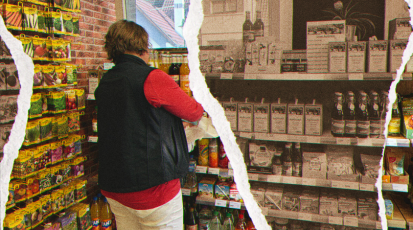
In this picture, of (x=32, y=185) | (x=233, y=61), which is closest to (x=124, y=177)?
(x=233, y=61)

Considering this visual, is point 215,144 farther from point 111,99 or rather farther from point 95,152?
point 95,152

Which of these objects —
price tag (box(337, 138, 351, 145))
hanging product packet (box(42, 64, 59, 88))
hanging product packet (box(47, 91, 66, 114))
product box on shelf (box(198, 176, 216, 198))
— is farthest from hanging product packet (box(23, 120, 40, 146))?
price tag (box(337, 138, 351, 145))

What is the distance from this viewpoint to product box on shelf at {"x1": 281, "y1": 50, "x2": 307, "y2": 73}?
22.6 inches

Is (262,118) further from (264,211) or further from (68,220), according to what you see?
(68,220)

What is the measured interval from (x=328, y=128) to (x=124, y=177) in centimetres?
108

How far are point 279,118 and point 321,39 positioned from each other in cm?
19

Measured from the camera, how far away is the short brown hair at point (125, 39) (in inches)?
60.4

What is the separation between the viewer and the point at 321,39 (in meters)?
0.59

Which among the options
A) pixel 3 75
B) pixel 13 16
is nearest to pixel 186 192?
Answer: pixel 3 75

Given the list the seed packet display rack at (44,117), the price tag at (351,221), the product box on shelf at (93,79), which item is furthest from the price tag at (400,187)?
the product box on shelf at (93,79)

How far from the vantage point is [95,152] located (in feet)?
10.2

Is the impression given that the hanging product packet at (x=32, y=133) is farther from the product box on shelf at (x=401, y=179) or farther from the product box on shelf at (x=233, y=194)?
the product box on shelf at (x=401, y=179)

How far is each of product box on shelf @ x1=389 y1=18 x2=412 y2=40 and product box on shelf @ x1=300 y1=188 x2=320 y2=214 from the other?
0.37 metres

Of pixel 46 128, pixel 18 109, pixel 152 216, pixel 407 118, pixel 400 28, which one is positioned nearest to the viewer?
pixel 400 28
